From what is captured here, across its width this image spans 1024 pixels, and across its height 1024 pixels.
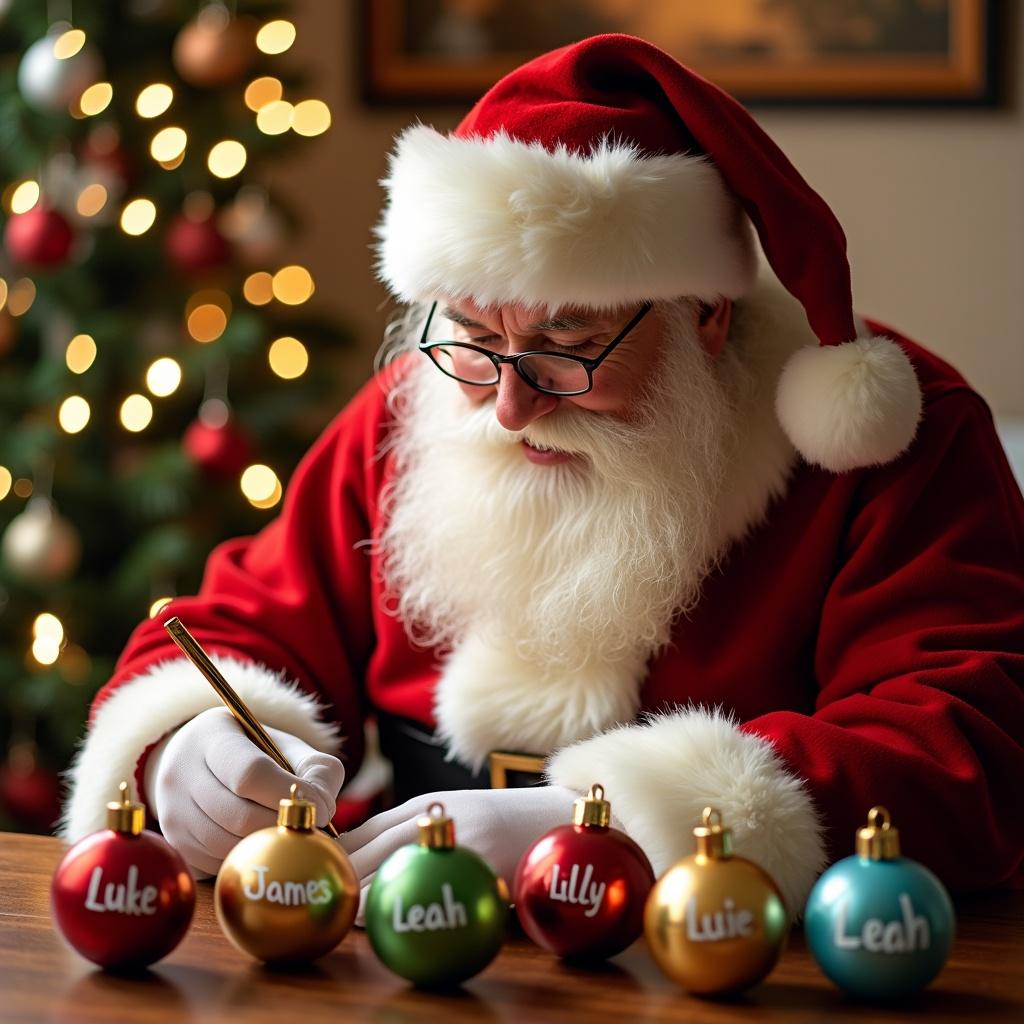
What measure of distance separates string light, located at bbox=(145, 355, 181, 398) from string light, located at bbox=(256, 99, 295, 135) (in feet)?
1.73

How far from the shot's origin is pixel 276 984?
930 millimetres

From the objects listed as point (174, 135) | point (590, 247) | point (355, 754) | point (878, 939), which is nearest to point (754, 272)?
point (590, 247)

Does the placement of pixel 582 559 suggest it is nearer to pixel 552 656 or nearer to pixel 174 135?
pixel 552 656

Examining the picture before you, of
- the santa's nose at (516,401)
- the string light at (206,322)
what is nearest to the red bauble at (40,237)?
the string light at (206,322)

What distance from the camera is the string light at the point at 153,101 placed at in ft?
9.51

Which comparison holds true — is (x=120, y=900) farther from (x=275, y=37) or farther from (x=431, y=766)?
(x=275, y=37)

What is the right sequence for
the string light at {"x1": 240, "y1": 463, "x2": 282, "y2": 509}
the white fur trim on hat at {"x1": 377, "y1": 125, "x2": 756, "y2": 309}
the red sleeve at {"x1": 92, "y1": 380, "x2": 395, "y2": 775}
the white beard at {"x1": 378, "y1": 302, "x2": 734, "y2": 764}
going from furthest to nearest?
the string light at {"x1": 240, "y1": 463, "x2": 282, "y2": 509}, the red sleeve at {"x1": 92, "y1": 380, "x2": 395, "y2": 775}, the white beard at {"x1": 378, "y1": 302, "x2": 734, "y2": 764}, the white fur trim on hat at {"x1": 377, "y1": 125, "x2": 756, "y2": 309}

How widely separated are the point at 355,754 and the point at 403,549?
247mm

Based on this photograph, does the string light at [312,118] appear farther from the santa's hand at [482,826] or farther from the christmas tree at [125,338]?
the santa's hand at [482,826]

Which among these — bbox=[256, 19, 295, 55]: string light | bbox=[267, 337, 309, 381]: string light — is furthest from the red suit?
bbox=[256, 19, 295, 55]: string light

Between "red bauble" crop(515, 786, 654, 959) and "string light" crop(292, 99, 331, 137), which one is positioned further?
"string light" crop(292, 99, 331, 137)

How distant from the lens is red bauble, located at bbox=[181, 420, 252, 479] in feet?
9.29

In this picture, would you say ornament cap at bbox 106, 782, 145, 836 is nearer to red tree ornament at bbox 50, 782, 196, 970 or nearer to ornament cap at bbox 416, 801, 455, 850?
red tree ornament at bbox 50, 782, 196, 970

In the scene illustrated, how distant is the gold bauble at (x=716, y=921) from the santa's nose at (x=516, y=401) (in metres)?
0.61
